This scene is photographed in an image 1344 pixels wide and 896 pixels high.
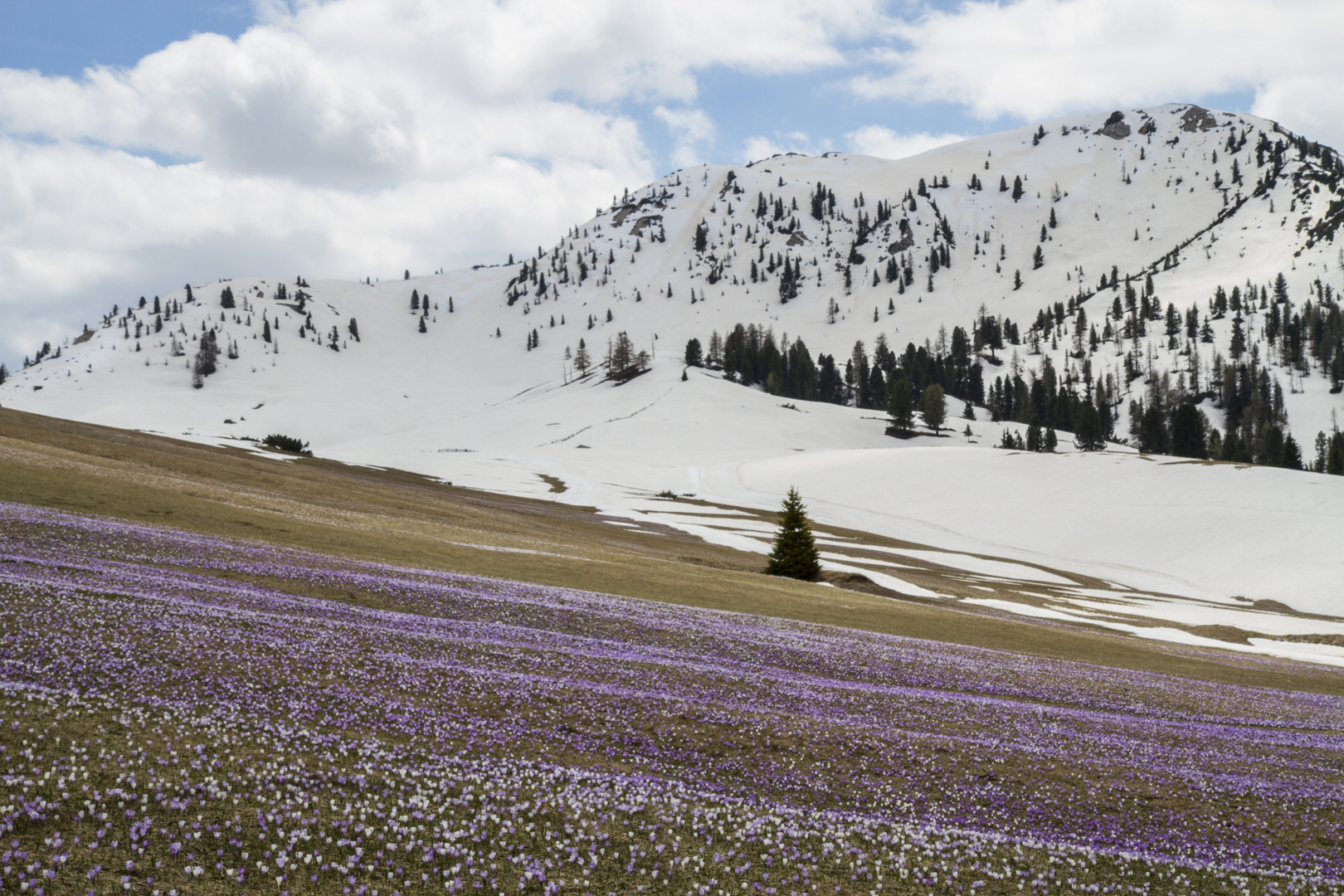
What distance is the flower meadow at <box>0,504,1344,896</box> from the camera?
8.40 metres

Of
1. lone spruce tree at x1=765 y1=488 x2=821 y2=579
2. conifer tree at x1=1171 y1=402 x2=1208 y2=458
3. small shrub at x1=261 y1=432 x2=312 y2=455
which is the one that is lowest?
lone spruce tree at x1=765 y1=488 x2=821 y2=579

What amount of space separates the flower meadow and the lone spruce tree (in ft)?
96.7

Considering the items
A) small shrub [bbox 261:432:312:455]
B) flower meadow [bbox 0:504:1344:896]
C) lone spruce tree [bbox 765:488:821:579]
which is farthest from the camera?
small shrub [bbox 261:432:312:455]

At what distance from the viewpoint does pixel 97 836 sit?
25.0 ft

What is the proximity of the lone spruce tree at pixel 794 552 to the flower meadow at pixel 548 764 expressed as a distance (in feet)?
96.7

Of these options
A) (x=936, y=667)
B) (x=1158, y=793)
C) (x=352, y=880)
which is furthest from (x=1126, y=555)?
(x=352, y=880)

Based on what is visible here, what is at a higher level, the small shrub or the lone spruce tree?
the small shrub

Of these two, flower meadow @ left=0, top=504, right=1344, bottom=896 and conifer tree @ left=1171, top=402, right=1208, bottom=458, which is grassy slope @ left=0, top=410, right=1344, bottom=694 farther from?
conifer tree @ left=1171, top=402, right=1208, bottom=458

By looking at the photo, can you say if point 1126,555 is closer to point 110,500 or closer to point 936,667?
point 936,667

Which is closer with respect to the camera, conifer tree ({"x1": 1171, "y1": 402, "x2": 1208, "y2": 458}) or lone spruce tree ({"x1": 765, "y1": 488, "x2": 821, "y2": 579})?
lone spruce tree ({"x1": 765, "y1": 488, "x2": 821, "y2": 579})

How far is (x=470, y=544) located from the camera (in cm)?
4103

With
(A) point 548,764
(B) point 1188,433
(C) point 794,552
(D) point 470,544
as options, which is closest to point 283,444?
(D) point 470,544

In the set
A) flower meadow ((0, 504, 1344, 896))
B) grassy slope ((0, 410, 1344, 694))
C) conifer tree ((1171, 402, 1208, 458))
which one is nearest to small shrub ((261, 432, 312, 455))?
grassy slope ((0, 410, 1344, 694))

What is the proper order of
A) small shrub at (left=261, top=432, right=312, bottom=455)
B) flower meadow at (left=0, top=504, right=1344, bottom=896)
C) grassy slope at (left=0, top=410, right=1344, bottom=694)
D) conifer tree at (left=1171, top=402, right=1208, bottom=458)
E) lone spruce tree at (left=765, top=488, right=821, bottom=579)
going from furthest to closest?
1. conifer tree at (left=1171, top=402, right=1208, bottom=458)
2. small shrub at (left=261, top=432, right=312, bottom=455)
3. lone spruce tree at (left=765, top=488, right=821, bottom=579)
4. grassy slope at (left=0, top=410, right=1344, bottom=694)
5. flower meadow at (left=0, top=504, right=1344, bottom=896)
